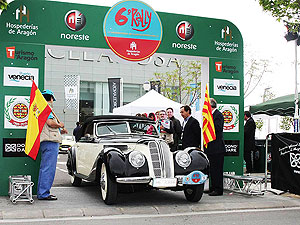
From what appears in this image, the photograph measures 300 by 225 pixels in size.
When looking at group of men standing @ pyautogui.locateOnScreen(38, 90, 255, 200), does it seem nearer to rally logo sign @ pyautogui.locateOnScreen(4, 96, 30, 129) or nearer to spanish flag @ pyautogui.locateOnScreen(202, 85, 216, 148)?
spanish flag @ pyautogui.locateOnScreen(202, 85, 216, 148)

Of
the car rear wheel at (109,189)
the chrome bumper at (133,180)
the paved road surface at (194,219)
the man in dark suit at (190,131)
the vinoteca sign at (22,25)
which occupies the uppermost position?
the vinoteca sign at (22,25)

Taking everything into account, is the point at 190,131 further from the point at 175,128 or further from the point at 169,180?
the point at 175,128

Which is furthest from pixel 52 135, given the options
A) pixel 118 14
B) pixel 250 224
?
pixel 250 224

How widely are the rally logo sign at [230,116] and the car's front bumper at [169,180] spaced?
2.94 metres

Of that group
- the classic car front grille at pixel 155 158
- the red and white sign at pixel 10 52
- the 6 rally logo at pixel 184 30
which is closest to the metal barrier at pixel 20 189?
the classic car front grille at pixel 155 158

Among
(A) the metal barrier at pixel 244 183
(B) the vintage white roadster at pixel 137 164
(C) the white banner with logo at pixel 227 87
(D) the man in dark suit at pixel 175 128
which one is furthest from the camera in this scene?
(D) the man in dark suit at pixel 175 128

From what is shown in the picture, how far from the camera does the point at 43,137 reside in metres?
8.01

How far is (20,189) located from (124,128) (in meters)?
2.49

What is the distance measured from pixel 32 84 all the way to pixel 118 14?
259 centimetres

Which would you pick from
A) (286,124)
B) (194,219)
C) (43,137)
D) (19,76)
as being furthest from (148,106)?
(286,124)

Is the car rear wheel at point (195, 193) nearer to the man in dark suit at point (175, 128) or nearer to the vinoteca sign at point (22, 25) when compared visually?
the man in dark suit at point (175, 128)

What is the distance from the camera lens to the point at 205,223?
20.5ft

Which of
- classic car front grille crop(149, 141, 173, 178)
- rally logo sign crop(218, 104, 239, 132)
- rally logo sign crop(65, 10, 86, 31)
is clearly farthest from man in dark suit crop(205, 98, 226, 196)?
rally logo sign crop(65, 10, 86, 31)

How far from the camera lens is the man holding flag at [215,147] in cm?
886
